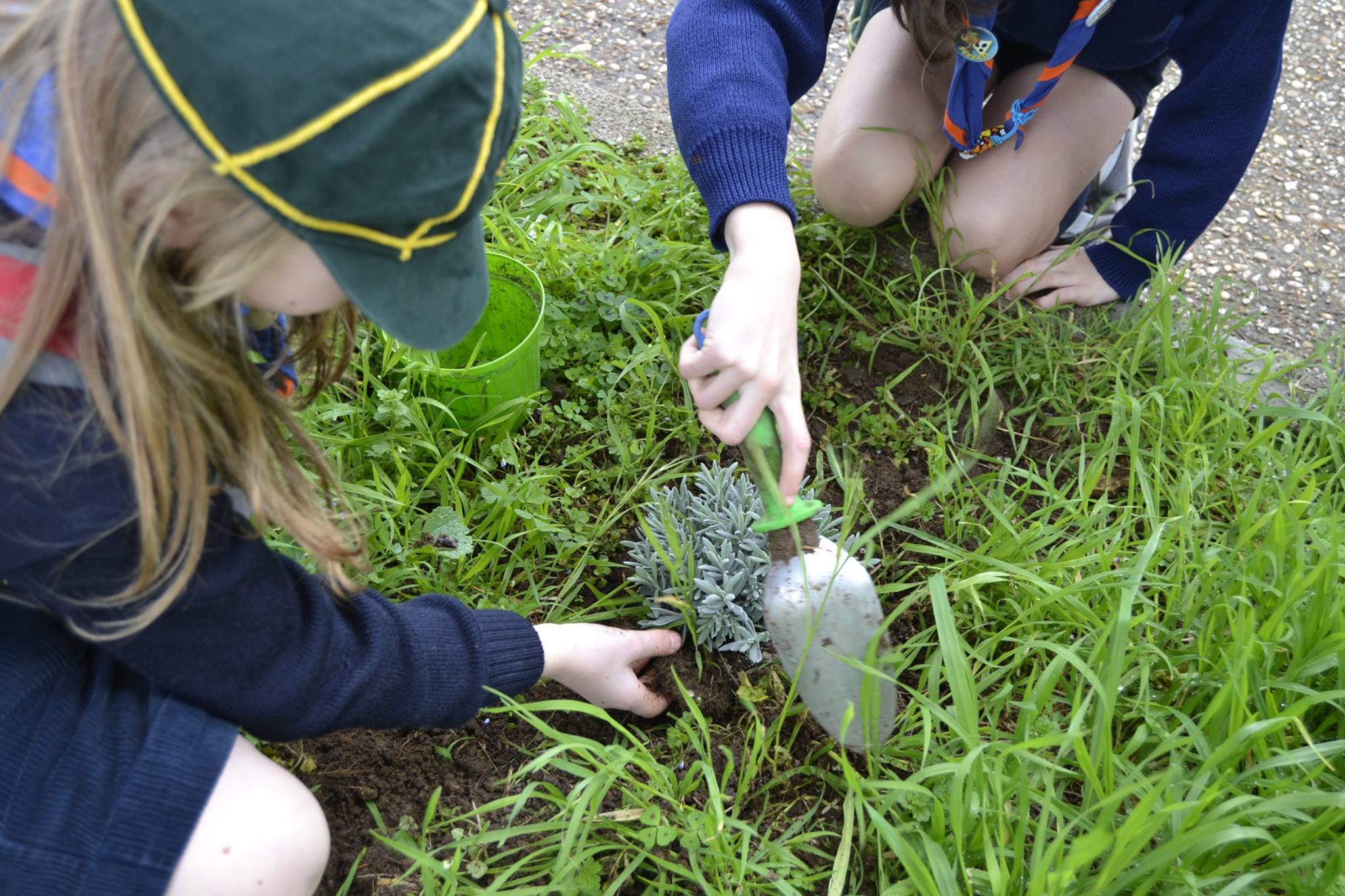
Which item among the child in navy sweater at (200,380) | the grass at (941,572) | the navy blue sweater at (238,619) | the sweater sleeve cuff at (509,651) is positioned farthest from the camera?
the sweater sleeve cuff at (509,651)

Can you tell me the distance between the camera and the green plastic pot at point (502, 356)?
1734 millimetres

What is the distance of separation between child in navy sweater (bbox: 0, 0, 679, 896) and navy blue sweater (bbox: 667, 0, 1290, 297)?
2.56 ft

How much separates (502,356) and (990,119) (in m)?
1.30

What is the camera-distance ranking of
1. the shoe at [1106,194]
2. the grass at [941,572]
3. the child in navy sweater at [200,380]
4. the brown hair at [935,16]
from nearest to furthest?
the child in navy sweater at [200,380], the grass at [941,572], the brown hair at [935,16], the shoe at [1106,194]

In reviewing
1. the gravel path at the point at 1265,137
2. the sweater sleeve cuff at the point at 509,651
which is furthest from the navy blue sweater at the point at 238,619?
the gravel path at the point at 1265,137

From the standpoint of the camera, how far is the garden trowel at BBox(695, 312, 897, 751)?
136 centimetres

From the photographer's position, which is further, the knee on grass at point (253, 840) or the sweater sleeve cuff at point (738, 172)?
the sweater sleeve cuff at point (738, 172)

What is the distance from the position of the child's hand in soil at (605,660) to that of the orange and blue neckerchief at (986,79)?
4.06ft

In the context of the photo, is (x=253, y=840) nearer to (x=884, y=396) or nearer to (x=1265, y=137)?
(x=884, y=396)

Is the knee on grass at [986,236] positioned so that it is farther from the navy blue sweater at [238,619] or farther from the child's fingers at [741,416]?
the navy blue sweater at [238,619]

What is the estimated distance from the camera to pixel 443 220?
3.12ft

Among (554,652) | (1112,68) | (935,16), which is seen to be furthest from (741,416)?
(1112,68)

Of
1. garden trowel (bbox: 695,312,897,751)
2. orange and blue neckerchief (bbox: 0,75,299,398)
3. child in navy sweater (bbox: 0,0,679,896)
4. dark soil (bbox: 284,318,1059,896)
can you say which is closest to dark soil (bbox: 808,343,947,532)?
dark soil (bbox: 284,318,1059,896)

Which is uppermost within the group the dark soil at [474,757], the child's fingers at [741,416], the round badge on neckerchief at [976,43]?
the round badge on neckerchief at [976,43]
